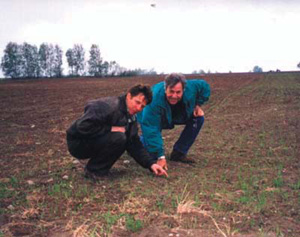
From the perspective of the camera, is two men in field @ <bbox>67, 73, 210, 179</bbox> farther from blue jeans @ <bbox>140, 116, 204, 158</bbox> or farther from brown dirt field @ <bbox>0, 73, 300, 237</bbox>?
brown dirt field @ <bbox>0, 73, 300, 237</bbox>

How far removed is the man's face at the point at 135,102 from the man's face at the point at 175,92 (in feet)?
1.91

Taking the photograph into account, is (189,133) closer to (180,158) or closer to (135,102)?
(180,158)

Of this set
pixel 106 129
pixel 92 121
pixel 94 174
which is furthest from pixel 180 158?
pixel 92 121

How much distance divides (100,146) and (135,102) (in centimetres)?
66

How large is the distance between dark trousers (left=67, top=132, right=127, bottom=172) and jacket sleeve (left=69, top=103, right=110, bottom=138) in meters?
0.10

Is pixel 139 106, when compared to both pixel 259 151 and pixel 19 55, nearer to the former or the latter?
pixel 259 151

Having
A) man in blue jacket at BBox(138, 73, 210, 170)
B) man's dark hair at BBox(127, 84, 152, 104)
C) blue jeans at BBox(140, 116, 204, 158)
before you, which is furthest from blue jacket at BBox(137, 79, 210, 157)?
man's dark hair at BBox(127, 84, 152, 104)

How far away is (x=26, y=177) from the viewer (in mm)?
4527

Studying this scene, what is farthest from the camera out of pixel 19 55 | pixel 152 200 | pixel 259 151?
pixel 19 55

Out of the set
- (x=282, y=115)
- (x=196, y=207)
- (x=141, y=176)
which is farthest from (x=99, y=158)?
(x=282, y=115)

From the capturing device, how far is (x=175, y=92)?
15.0ft

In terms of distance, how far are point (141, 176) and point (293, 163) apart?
2.16 metres

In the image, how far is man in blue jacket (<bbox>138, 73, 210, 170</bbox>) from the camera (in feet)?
15.2

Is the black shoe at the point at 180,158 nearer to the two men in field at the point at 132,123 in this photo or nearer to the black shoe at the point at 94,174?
the two men in field at the point at 132,123
